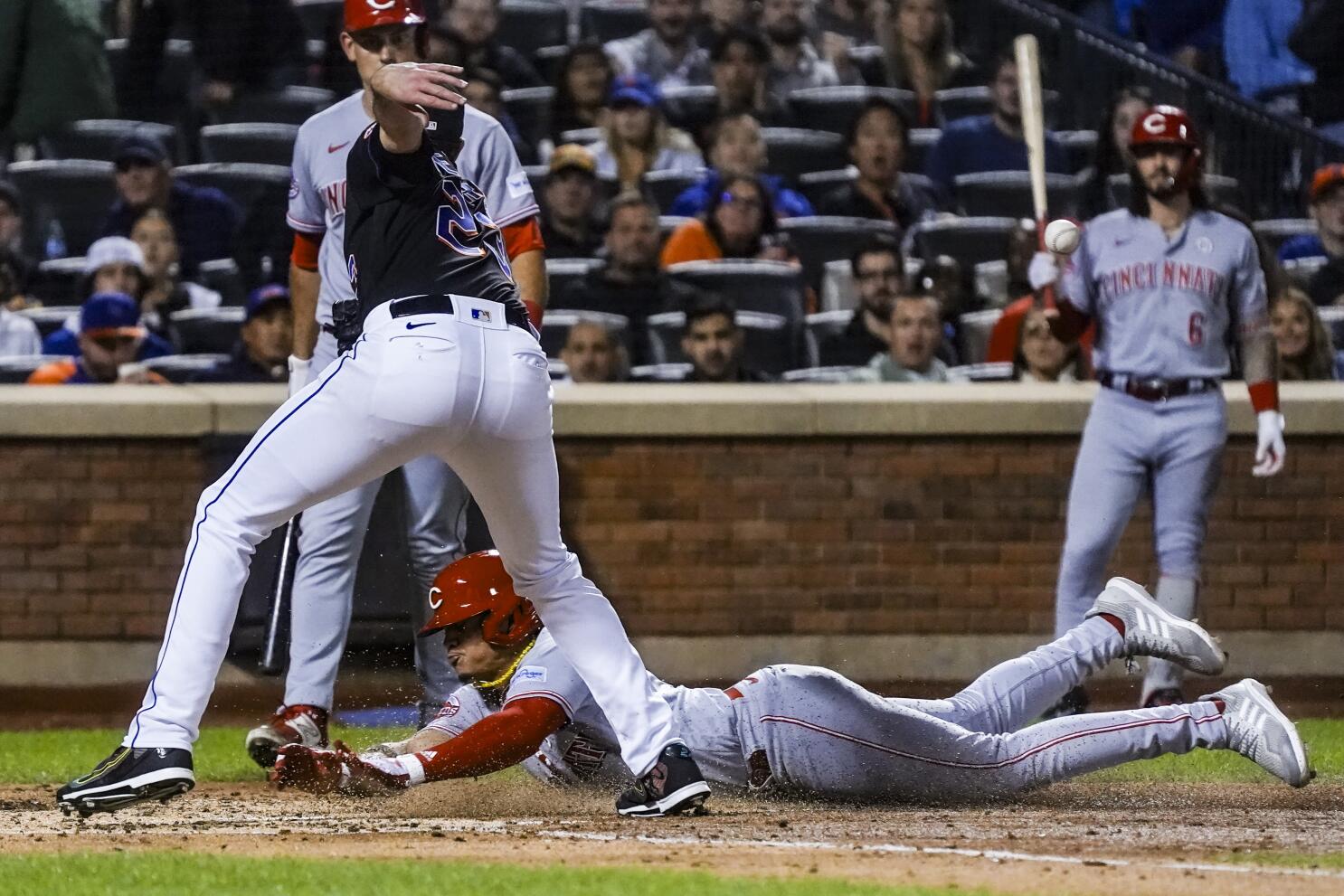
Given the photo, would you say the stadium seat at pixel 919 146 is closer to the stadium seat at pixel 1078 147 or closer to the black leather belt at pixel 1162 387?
the stadium seat at pixel 1078 147

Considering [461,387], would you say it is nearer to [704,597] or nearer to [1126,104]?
[704,597]

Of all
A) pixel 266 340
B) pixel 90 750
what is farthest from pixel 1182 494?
pixel 266 340

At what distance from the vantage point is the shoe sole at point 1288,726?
5.11 metres

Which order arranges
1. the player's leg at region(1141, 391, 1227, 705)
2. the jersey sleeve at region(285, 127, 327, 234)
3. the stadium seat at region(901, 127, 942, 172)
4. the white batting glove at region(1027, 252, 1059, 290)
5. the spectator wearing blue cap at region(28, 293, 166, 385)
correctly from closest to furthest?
the jersey sleeve at region(285, 127, 327, 234)
the player's leg at region(1141, 391, 1227, 705)
the white batting glove at region(1027, 252, 1059, 290)
the spectator wearing blue cap at region(28, 293, 166, 385)
the stadium seat at region(901, 127, 942, 172)

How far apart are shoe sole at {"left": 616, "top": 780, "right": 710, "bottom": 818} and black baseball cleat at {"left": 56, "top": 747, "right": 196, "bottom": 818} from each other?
3.22 feet

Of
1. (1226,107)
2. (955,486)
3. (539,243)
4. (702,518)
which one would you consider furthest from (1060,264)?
(1226,107)

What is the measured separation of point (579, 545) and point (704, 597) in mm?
575

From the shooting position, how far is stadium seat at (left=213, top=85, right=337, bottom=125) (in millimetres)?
11570

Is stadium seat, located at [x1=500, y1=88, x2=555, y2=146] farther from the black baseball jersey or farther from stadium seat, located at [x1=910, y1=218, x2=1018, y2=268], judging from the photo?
the black baseball jersey

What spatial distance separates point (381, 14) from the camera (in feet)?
16.4

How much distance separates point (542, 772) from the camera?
5.20 m

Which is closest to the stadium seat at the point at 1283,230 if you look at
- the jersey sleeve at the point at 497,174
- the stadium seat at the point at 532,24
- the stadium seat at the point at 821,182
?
the stadium seat at the point at 821,182

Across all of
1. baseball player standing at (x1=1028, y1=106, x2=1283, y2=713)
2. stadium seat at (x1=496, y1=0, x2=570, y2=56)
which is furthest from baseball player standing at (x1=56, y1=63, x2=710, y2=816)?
stadium seat at (x1=496, y1=0, x2=570, y2=56)

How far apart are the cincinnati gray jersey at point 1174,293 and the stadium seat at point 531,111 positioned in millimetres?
4750
